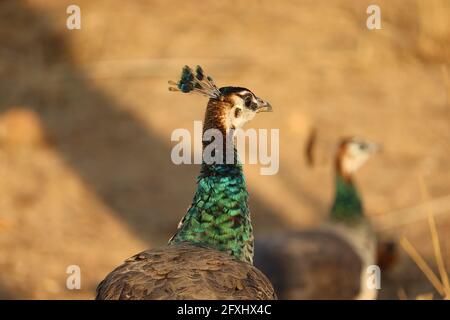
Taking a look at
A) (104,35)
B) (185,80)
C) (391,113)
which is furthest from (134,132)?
(185,80)

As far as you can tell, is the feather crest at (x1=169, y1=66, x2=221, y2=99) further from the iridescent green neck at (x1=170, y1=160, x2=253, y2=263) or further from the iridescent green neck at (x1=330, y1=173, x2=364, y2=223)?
the iridescent green neck at (x1=330, y1=173, x2=364, y2=223)

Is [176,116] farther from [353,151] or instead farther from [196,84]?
[196,84]

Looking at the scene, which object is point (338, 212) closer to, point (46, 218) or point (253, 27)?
point (46, 218)

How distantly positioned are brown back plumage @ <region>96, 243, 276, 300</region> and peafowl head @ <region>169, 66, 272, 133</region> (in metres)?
0.72

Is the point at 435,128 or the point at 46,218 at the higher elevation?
the point at 435,128

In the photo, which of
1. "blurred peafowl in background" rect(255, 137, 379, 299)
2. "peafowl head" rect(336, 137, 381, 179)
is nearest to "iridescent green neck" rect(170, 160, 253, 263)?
"blurred peafowl in background" rect(255, 137, 379, 299)

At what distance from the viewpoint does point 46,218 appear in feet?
26.1

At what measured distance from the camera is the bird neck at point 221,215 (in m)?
3.99

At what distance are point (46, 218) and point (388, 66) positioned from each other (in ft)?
13.8

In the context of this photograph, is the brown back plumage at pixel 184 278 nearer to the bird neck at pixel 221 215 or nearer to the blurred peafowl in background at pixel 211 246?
the blurred peafowl in background at pixel 211 246

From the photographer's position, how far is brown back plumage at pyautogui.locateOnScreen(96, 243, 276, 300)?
3.42 metres

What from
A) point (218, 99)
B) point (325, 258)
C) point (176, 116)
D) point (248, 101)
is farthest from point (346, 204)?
point (176, 116)
